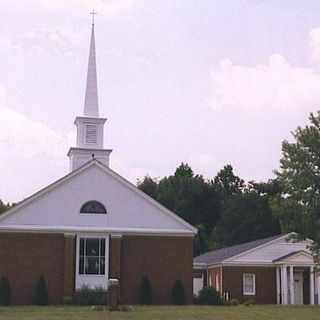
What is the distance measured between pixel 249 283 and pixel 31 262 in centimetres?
1634

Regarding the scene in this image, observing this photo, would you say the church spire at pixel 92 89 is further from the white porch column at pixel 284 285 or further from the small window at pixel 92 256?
the white porch column at pixel 284 285

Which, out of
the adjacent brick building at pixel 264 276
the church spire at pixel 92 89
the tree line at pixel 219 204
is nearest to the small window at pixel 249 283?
the adjacent brick building at pixel 264 276

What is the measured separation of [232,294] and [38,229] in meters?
15.4

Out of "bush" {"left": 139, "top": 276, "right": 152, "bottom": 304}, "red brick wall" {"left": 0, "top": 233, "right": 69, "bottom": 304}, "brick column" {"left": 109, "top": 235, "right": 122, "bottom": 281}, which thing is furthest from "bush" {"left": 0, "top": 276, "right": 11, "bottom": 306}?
"bush" {"left": 139, "top": 276, "right": 152, "bottom": 304}

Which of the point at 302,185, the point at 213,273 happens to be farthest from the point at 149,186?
the point at 302,185

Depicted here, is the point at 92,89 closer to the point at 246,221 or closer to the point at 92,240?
the point at 92,240

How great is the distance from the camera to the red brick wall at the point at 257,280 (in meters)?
50.8

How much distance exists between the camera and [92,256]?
4191 cm

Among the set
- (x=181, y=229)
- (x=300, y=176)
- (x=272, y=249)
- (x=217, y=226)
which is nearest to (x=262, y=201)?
(x=217, y=226)

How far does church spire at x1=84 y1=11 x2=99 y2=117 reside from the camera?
46.5 metres

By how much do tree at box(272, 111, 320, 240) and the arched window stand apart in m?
11.3

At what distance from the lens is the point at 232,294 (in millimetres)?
50688

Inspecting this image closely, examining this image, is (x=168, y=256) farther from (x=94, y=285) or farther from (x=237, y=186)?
(x=237, y=186)

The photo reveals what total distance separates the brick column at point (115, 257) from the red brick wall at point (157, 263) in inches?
16.7
